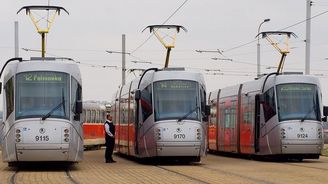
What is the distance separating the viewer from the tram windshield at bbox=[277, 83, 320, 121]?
2709cm

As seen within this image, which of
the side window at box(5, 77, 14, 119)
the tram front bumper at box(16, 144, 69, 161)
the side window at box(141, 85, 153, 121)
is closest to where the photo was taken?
the tram front bumper at box(16, 144, 69, 161)

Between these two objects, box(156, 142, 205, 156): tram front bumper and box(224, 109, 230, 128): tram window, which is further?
box(224, 109, 230, 128): tram window

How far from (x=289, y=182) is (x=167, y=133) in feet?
23.5

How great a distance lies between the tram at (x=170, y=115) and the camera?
2417 centimetres

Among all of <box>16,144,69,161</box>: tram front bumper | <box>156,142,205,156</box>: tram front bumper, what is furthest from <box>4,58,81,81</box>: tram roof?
<box>156,142,205,156</box>: tram front bumper

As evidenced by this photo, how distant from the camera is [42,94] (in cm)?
2106

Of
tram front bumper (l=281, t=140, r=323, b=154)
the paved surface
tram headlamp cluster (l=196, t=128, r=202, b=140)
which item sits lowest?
the paved surface

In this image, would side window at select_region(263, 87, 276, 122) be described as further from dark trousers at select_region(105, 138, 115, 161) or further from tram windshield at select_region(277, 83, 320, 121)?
dark trousers at select_region(105, 138, 115, 161)

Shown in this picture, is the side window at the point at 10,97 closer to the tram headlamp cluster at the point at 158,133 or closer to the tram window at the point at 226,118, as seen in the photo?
the tram headlamp cluster at the point at 158,133

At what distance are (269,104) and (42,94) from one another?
9.63 m

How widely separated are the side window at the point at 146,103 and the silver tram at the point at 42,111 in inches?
142

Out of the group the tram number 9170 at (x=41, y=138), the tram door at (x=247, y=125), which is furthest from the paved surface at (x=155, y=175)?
the tram door at (x=247, y=125)

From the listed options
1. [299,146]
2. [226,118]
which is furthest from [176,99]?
[226,118]

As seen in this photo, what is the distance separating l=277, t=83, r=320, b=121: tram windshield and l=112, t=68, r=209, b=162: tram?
3.44 m
